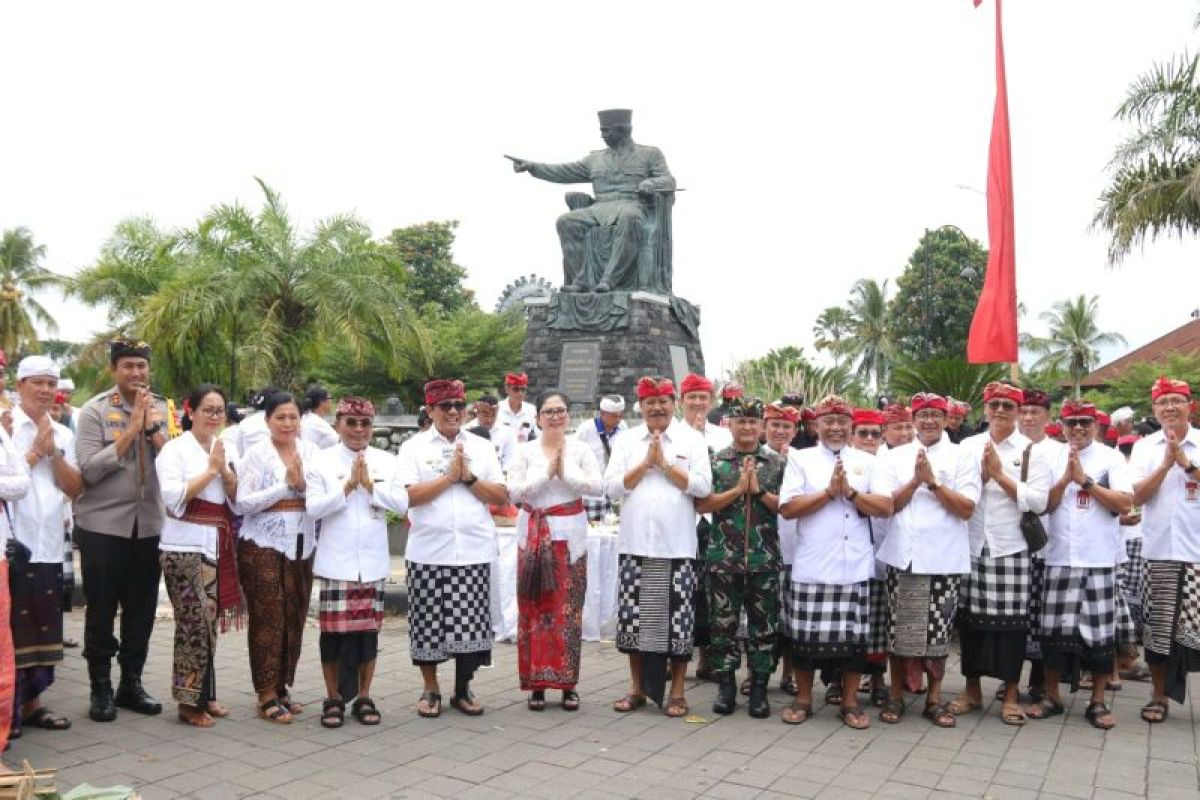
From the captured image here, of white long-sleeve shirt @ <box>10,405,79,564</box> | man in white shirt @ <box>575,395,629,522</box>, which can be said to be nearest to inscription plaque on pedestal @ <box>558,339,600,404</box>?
man in white shirt @ <box>575,395,629,522</box>

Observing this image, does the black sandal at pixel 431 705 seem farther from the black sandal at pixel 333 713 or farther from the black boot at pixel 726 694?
the black boot at pixel 726 694

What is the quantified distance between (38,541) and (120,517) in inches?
16.4

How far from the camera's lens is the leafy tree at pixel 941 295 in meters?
37.6

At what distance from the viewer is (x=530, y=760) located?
189 inches

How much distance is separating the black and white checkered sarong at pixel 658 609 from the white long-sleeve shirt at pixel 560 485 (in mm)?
390

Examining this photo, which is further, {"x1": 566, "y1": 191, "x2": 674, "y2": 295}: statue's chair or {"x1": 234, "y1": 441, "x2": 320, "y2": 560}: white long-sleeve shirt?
{"x1": 566, "y1": 191, "x2": 674, "y2": 295}: statue's chair

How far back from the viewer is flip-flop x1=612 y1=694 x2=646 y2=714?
5.70 m

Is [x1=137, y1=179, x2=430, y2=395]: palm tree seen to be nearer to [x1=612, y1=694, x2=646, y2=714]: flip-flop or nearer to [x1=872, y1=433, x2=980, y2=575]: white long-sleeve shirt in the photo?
[x1=612, y1=694, x2=646, y2=714]: flip-flop

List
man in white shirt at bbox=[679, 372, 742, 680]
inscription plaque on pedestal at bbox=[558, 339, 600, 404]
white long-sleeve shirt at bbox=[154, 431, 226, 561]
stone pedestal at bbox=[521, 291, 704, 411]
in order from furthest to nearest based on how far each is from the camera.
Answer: inscription plaque on pedestal at bbox=[558, 339, 600, 404]
stone pedestal at bbox=[521, 291, 704, 411]
man in white shirt at bbox=[679, 372, 742, 680]
white long-sleeve shirt at bbox=[154, 431, 226, 561]

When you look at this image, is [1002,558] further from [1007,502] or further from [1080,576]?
[1080,576]

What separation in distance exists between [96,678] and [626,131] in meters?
12.3

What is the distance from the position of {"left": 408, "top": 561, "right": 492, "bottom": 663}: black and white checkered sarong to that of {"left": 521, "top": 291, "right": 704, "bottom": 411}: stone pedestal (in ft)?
31.5

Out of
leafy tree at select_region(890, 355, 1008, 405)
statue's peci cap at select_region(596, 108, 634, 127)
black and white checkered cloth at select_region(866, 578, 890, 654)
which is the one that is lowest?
black and white checkered cloth at select_region(866, 578, 890, 654)

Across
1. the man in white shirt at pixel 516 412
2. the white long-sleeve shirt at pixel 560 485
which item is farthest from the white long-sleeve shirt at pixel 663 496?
the man in white shirt at pixel 516 412
